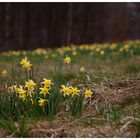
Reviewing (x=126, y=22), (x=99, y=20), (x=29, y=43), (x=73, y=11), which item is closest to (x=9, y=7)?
(x=29, y=43)

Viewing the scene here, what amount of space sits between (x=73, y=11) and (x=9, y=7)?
9.62 ft

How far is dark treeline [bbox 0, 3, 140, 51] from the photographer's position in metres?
15.2

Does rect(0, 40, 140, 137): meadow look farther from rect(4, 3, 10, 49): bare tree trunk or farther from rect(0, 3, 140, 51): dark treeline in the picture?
rect(0, 3, 140, 51): dark treeline

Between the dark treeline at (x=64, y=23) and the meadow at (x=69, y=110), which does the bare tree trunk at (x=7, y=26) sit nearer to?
the dark treeline at (x=64, y=23)

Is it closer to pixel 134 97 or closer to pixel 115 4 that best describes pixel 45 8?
pixel 115 4

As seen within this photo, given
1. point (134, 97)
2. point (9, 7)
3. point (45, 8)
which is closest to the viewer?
point (134, 97)

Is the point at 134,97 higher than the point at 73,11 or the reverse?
the reverse

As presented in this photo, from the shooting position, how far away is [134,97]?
3572 millimetres

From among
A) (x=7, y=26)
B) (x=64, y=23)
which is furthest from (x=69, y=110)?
(x=64, y=23)

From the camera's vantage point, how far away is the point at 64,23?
54.4 feet

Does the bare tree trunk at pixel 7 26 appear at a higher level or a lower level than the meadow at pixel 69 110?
higher

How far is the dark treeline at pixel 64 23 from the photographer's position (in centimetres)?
1525

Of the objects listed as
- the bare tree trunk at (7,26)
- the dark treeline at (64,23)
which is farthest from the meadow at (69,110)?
the dark treeline at (64,23)

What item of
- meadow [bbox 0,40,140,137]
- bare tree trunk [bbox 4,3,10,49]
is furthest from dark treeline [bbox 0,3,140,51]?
meadow [bbox 0,40,140,137]
